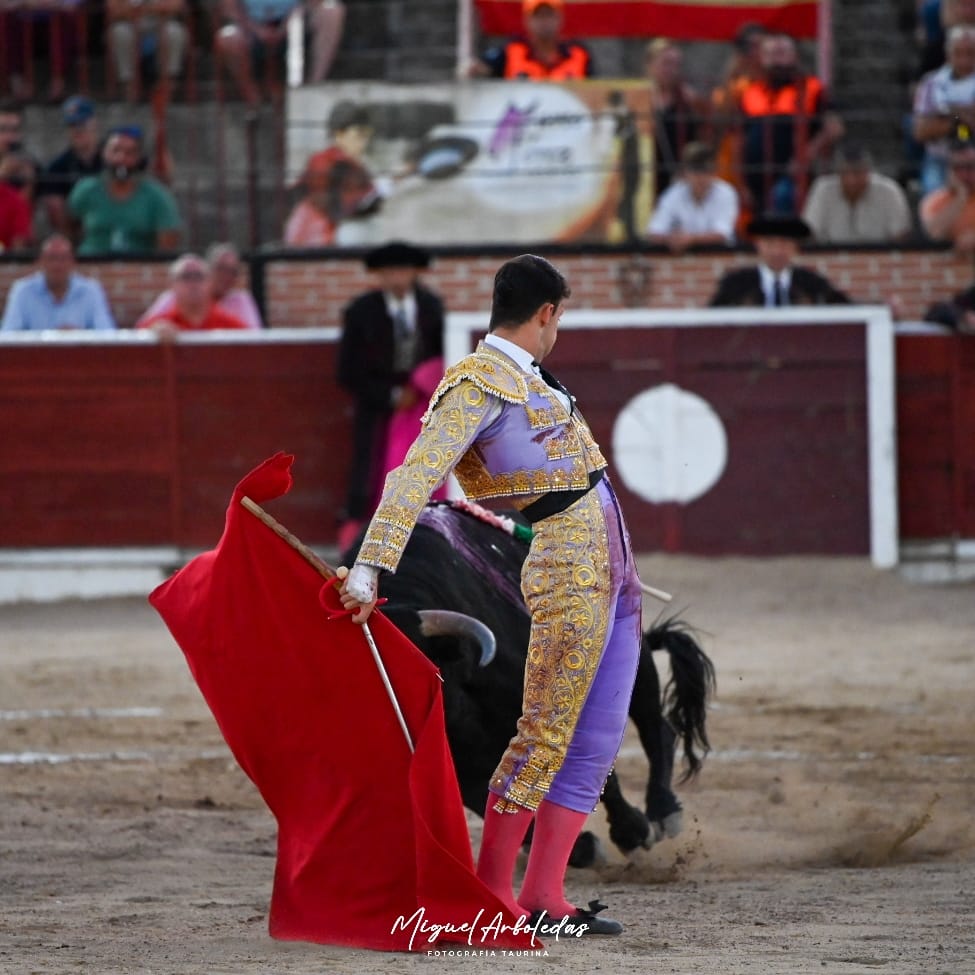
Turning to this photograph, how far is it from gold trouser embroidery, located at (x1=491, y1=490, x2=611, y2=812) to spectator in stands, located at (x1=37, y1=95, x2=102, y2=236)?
672 cm

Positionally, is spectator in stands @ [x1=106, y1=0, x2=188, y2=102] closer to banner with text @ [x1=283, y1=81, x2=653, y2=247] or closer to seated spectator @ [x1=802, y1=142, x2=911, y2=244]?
banner with text @ [x1=283, y1=81, x2=653, y2=247]

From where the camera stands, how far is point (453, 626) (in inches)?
147

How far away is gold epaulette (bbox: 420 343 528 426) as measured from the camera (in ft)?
10.7

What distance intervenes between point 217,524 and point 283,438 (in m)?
0.47

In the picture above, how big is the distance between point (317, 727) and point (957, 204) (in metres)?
6.34

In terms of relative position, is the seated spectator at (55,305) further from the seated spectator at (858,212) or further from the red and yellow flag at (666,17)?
the seated spectator at (858,212)

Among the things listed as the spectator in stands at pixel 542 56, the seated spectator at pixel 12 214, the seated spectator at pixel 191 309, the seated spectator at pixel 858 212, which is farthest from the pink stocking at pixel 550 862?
the seated spectator at pixel 12 214

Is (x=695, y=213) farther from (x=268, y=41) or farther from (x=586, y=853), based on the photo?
(x=586, y=853)

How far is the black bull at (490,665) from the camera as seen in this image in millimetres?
3838

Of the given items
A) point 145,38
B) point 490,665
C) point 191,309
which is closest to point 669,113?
point 191,309

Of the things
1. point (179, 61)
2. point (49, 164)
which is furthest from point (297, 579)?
point (179, 61)

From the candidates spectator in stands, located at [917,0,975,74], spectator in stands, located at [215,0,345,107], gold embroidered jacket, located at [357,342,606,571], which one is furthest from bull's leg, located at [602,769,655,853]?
spectator in stands, located at [215,0,345,107]

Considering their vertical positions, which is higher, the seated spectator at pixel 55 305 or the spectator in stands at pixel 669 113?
the spectator in stands at pixel 669 113

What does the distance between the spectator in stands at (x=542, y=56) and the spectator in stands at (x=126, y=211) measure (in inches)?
65.5
